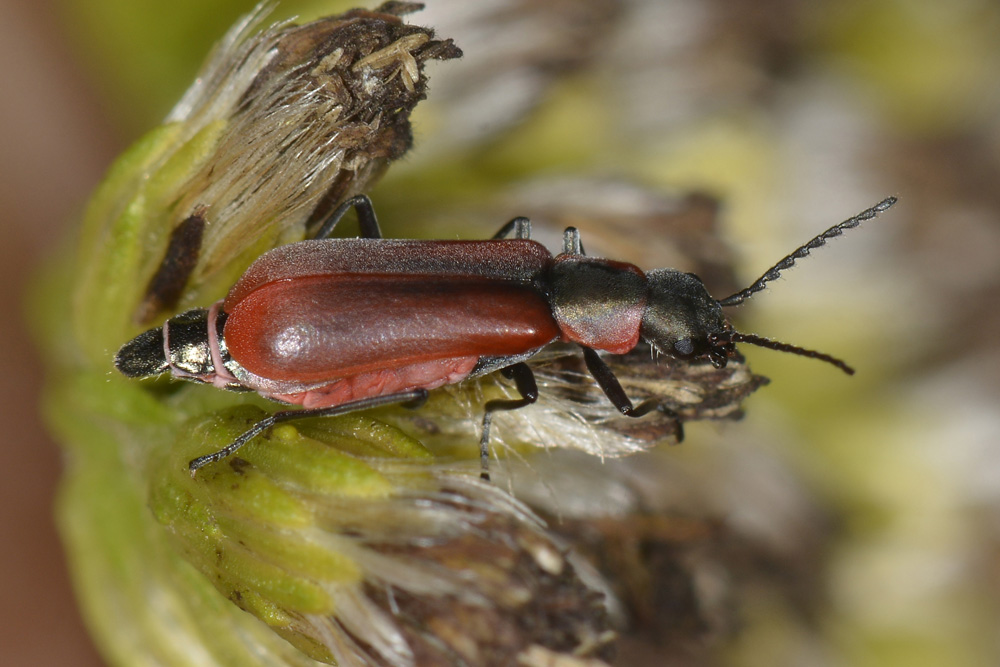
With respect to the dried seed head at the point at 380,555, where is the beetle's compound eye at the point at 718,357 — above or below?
below

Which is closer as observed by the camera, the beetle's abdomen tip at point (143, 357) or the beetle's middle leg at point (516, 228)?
the beetle's abdomen tip at point (143, 357)

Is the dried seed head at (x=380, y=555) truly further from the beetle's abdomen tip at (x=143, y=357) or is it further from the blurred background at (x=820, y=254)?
the blurred background at (x=820, y=254)

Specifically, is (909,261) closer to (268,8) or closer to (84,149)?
(268,8)

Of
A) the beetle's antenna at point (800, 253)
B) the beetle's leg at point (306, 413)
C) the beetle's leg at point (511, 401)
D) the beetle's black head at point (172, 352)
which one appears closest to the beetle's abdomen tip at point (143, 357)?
the beetle's black head at point (172, 352)

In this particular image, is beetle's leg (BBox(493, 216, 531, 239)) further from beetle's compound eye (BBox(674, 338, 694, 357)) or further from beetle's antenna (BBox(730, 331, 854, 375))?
beetle's antenna (BBox(730, 331, 854, 375))

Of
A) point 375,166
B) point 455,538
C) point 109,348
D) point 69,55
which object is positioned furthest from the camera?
point 69,55

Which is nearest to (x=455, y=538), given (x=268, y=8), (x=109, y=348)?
(x=109, y=348)

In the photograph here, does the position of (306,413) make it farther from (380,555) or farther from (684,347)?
(684,347)
